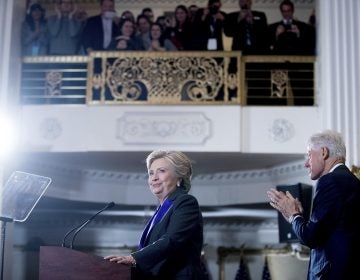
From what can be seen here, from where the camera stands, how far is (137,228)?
10.9 metres

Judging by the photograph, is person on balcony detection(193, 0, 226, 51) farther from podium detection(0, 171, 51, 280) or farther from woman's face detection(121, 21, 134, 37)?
podium detection(0, 171, 51, 280)

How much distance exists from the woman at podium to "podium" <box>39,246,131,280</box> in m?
0.06

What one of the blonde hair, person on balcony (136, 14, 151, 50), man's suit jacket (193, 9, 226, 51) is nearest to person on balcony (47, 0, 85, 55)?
person on balcony (136, 14, 151, 50)

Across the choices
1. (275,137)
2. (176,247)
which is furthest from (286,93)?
(176,247)

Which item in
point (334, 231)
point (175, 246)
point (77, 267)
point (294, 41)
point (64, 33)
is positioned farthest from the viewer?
point (64, 33)

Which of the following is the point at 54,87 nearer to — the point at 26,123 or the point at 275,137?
the point at 26,123

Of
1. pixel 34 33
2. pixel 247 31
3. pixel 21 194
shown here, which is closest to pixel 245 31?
pixel 247 31

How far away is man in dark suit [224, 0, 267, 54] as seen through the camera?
29.6 feet

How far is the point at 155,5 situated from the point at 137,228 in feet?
11.3

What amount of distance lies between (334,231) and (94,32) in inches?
249

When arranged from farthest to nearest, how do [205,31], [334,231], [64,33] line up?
[64,33]
[205,31]
[334,231]

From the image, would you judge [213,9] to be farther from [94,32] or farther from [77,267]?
[77,267]

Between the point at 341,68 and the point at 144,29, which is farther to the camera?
the point at 144,29

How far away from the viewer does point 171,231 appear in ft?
11.7
